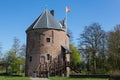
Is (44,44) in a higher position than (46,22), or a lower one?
lower

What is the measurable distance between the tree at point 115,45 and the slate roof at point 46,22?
416 inches

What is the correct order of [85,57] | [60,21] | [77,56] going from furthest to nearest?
1. [77,56]
2. [85,57]
3. [60,21]

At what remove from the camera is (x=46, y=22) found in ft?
167

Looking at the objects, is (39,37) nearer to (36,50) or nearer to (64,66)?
(36,50)

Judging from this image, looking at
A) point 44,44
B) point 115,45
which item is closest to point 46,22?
point 44,44

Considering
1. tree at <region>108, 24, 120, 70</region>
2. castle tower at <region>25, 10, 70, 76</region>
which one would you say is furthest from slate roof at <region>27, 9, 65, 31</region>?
tree at <region>108, 24, 120, 70</region>

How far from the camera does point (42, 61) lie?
49312 mm

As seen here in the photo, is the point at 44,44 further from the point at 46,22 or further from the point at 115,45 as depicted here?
the point at 115,45

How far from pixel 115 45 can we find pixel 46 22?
14896mm

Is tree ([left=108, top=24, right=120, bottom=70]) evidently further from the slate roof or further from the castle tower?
the slate roof

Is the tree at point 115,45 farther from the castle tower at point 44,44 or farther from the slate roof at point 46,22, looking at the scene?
the slate roof at point 46,22

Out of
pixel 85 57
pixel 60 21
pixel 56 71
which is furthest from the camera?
pixel 85 57

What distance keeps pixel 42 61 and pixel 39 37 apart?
462 centimetres

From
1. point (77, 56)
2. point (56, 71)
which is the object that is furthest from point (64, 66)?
point (77, 56)
